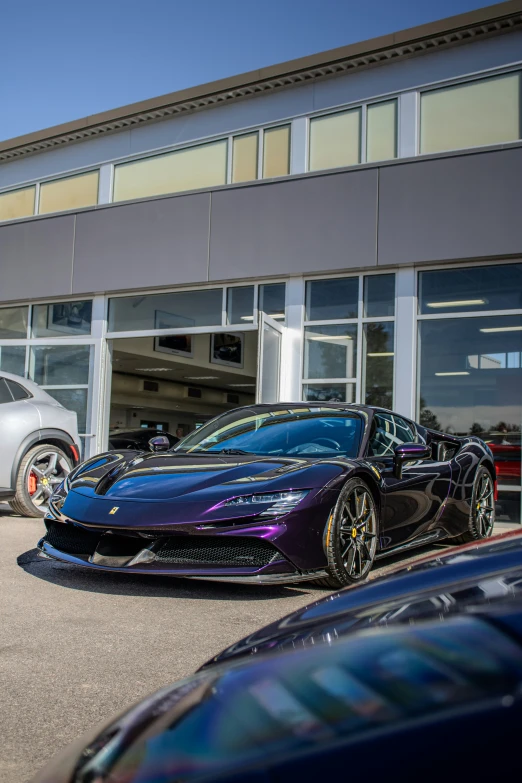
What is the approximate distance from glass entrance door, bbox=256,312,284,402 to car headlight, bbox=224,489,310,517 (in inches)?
266

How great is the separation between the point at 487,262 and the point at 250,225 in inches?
148

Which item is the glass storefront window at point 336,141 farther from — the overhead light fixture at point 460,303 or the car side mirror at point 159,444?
the car side mirror at point 159,444

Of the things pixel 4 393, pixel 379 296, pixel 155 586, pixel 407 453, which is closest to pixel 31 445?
pixel 4 393

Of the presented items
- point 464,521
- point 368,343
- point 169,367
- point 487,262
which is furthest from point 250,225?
point 169,367

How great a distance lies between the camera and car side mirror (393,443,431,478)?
5.27m

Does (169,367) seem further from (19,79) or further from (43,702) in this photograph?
(43,702)

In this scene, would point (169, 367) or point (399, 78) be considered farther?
point (169, 367)

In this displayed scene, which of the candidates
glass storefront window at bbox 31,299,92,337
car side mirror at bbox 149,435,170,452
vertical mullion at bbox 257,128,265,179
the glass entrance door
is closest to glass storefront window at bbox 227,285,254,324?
the glass entrance door

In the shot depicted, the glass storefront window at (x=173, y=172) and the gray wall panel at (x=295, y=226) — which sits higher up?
the glass storefront window at (x=173, y=172)

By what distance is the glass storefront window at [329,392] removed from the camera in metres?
11.5

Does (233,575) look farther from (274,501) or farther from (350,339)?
(350,339)

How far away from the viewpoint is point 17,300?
49.6ft

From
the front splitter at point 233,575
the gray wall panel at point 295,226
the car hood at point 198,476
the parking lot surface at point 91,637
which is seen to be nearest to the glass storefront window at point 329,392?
the gray wall panel at point 295,226

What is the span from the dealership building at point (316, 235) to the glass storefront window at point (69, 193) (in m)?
0.04
